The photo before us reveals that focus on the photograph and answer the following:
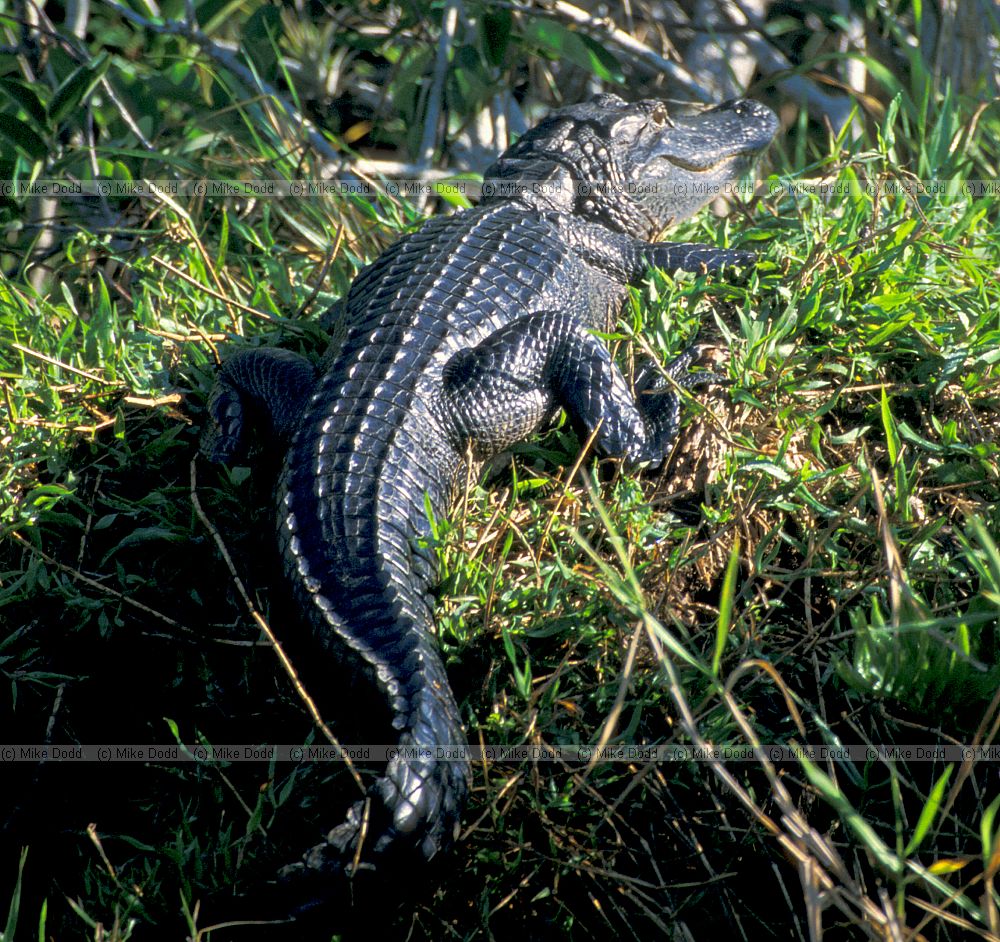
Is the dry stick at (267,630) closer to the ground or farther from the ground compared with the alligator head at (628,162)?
closer to the ground

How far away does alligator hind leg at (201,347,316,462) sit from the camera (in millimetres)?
2693

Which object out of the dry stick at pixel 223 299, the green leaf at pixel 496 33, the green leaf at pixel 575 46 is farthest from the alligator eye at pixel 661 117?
the dry stick at pixel 223 299

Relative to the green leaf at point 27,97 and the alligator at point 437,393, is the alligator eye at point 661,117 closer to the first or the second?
the alligator at point 437,393

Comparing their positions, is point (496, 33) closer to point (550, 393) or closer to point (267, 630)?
point (550, 393)

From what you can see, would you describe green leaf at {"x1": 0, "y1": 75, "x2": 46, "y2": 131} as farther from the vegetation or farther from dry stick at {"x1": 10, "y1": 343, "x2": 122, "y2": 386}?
dry stick at {"x1": 10, "y1": 343, "x2": 122, "y2": 386}

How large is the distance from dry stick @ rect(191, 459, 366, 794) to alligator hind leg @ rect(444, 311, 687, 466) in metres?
0.63

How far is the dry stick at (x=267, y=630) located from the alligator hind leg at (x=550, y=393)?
625 mm

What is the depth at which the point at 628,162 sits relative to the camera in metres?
3.50

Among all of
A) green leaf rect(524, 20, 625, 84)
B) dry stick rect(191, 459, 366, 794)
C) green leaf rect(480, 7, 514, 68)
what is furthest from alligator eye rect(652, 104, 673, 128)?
dry stick rect(191, 459, 366, 794)

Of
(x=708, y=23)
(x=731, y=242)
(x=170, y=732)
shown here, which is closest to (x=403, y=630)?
(x=170, y=732)

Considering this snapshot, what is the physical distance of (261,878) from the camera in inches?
81.7

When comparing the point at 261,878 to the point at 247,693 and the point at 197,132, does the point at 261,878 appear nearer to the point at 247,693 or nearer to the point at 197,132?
the point at 247,693

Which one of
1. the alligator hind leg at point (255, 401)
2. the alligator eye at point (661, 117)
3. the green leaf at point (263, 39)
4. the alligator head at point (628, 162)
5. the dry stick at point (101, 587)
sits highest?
the green leaf at point (263, 39)

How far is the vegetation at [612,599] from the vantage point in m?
2.00
